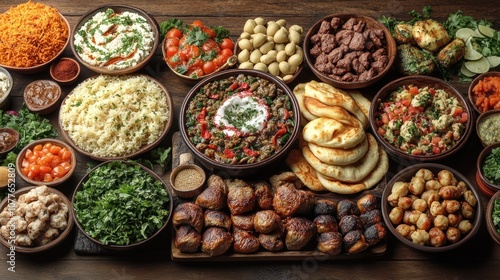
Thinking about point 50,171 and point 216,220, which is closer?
point 216,220

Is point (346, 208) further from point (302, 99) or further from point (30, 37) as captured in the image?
point (30, 37)

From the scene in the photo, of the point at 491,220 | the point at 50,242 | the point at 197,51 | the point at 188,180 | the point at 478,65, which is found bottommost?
the point at 50,242

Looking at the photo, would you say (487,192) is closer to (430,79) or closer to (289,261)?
(430,79)

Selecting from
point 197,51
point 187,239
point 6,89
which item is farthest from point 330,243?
point 6,89

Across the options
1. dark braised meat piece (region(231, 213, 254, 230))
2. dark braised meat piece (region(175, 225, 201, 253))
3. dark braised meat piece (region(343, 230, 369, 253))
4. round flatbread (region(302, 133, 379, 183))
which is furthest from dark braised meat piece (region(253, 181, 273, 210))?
dark braised meat piece (region(343, 230, 369, 253))

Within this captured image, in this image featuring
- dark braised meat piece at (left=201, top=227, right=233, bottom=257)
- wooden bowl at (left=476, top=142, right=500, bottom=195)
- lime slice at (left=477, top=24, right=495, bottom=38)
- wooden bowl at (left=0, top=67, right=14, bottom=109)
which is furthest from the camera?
lime slice at (left=477, top=24, right=495, bottom=38)

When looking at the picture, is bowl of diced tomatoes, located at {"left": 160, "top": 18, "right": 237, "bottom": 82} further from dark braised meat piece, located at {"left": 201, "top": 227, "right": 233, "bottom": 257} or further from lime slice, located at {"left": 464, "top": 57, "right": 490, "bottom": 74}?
lime slice, located at {"left": 464, "top": 57, "right": 490, "bottom": 74}

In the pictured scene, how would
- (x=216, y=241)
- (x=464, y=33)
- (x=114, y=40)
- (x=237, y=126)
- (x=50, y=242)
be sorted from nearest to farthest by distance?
(x=216, y=241), (x=50, y=242), (x=237, y=126), (x=114, y=40), (x=464, y=33)
